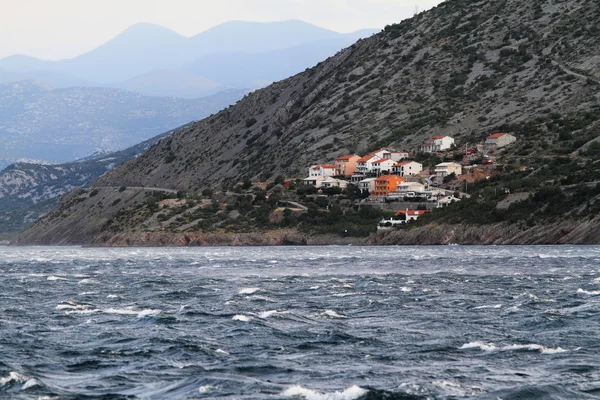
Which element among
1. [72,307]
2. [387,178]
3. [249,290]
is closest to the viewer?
[72,307]

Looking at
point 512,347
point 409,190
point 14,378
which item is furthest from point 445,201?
point 14,378

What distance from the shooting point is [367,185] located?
19400 centimetres

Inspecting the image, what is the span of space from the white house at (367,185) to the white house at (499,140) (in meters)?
22.2

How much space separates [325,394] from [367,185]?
539ft

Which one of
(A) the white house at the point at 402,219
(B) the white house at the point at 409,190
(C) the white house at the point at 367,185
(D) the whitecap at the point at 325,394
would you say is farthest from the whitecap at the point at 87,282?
(C) the white house at the point at 367,185

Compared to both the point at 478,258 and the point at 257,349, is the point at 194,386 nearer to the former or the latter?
the point at 257,349

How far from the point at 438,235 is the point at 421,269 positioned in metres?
64.2

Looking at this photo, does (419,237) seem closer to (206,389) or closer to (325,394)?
(206,389)

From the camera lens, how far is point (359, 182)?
647ft

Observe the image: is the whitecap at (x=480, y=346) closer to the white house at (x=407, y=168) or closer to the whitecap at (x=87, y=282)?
the whitecap at (x=87, y=282)

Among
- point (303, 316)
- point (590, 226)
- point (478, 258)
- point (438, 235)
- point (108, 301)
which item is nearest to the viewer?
point (303, 316)

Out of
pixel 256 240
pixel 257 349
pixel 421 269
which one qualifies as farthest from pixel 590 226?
pixel 257 349

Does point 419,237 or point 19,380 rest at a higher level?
point 419,237

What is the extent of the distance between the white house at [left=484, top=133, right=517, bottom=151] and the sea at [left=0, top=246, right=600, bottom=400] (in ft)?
376
